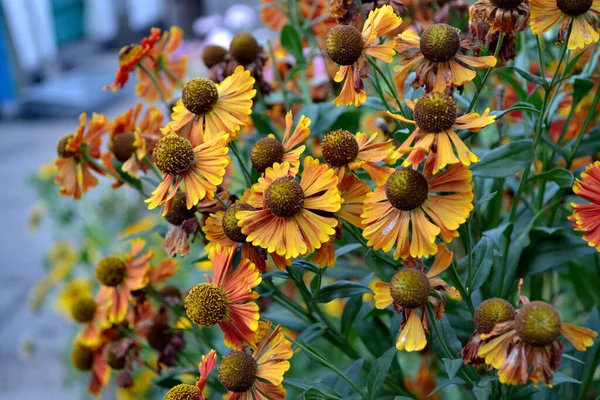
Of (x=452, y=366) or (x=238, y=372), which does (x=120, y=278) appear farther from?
(x=452, y=366)

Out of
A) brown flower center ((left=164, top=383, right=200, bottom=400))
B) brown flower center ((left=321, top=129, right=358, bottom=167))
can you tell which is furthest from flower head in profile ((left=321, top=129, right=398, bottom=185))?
brown flower center ((left=164, top=383, right=200, bottom=400))

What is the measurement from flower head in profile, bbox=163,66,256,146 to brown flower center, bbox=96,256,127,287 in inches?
9.3

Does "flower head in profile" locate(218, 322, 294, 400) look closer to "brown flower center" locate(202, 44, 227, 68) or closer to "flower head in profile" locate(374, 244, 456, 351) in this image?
"flower head in profile" locate(374, 244, 456, 351)

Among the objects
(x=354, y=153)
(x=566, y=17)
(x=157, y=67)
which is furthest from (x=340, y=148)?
(x=157, y=67)

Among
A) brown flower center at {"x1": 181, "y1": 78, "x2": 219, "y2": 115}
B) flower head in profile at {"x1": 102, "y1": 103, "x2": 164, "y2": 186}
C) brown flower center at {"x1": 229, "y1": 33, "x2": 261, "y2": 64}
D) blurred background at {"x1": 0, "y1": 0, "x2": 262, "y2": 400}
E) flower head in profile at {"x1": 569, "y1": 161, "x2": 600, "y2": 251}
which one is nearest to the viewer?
flower head in profile at {"x1": 569, "y1": 161, "x2": 600, "y2": 251}

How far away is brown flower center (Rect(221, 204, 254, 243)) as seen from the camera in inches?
24.1

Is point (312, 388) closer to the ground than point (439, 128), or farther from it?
closer to the ground

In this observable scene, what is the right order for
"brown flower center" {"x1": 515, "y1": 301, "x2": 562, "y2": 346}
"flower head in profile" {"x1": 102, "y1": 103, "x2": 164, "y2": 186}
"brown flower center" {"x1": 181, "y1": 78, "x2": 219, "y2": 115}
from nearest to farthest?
"brown flower center" {"x1": 515, "y1": 301, "x2": 562, "y2": 346}
"brown flower center" {"x1": 181, "y1": 78, "x2": 219, "y2": 115}
"flower head in profile" {"x1": 102, "y1": 103, "x2": 164, "y2": 186}

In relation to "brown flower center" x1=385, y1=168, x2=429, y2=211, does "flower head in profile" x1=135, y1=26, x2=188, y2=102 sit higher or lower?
lower

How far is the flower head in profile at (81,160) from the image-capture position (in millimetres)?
861

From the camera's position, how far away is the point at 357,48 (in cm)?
63

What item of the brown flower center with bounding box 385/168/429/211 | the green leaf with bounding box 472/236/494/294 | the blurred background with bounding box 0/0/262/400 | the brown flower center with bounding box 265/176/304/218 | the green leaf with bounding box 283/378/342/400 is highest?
the brown flower center with bounding box 385/168/429/211

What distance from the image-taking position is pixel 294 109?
112cm

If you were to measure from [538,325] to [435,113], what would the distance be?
0.18 meters
